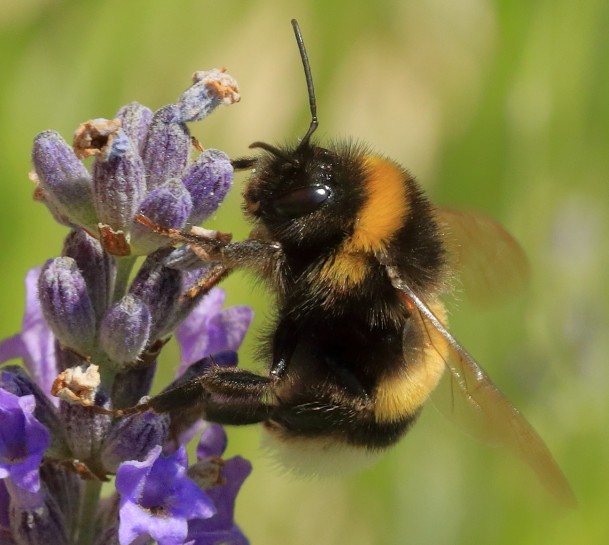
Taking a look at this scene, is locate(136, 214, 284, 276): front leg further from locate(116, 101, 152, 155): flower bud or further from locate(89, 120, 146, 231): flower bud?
locate(116, 101, 152, 155): flower bud

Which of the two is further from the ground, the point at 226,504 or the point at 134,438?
the point at 134,438

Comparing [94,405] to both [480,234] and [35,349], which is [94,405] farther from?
Answer: [480,234]

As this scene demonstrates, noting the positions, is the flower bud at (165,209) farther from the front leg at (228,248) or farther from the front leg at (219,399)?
the front leg at (219,399)

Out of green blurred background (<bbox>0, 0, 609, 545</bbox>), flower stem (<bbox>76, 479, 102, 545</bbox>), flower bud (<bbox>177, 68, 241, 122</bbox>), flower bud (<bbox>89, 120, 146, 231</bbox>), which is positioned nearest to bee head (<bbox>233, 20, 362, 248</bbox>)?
flower bud (<bbox>177, 68, 241, 122</bbox>)

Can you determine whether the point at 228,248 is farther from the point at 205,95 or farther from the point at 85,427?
the point at 85,427

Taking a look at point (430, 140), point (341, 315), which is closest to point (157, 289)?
point (341, 315)

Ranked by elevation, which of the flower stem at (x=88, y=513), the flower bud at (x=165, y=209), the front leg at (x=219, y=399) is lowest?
the flower stem at (x=88, y=513)

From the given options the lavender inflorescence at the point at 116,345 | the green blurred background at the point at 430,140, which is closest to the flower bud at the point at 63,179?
the lavender inflorescence at the point at 116,345

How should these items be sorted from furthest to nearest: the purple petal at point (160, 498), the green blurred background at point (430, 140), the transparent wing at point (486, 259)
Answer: the green blurred background at point (430, 140) → the transparent wing at point (486, 259) → the purple petal at point (160, 498)
